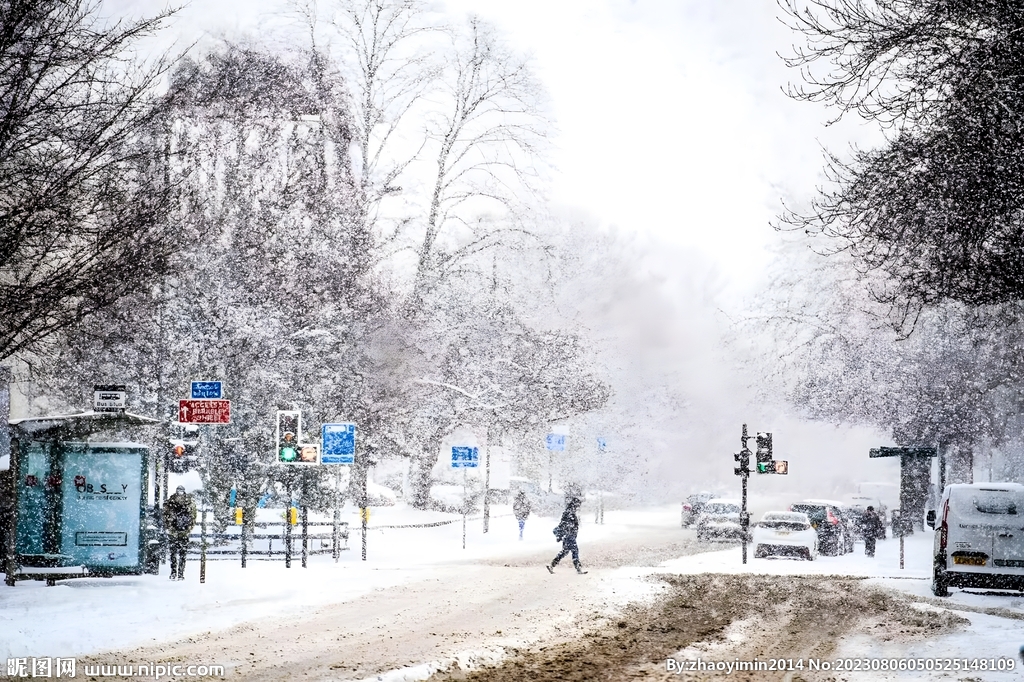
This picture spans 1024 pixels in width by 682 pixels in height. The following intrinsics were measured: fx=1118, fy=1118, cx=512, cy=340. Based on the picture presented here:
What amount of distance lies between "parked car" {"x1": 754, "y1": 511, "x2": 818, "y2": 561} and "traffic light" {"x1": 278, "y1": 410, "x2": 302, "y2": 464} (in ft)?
46.0

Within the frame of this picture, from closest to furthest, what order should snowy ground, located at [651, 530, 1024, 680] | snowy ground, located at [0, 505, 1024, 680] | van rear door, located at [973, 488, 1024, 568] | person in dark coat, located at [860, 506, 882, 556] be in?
1. snowy ground, located at [651, 530, 1024, 680]
2. snowy ground, located at [0, 505, 1024, 680]
3. van rear door, located at [973, 488, 1024, 568]
4. person in dark coat, located at [860, 506, 882, 556]

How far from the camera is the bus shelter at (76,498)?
20109mm

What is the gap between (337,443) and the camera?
25.8m

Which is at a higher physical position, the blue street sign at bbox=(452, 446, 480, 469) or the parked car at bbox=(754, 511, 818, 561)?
the blue street sign at bbox=(452, 446, 480, 469)

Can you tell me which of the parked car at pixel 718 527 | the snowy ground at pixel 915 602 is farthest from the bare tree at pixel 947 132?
the parked car at pixel 718 527

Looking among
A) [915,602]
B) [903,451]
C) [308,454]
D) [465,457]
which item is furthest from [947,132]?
[903,451]

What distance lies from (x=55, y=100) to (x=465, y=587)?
447 inches

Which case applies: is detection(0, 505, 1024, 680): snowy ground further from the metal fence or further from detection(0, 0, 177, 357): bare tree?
detection(0, 0, 177, 357): bare tree

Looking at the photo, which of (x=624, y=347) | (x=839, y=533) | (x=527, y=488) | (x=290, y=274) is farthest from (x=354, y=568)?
(x=624, y=347)

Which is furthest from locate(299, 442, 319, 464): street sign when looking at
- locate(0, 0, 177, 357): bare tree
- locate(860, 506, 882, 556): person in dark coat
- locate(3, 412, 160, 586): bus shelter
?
locate(860, 506, 882, 556): person in dark coat

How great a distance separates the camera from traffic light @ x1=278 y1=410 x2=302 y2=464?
23750mm

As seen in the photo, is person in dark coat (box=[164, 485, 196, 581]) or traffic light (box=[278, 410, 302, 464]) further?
traffic light (box=[278, 410, 302, 464])

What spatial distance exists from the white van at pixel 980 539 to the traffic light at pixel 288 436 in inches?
517

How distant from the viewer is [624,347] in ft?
252
